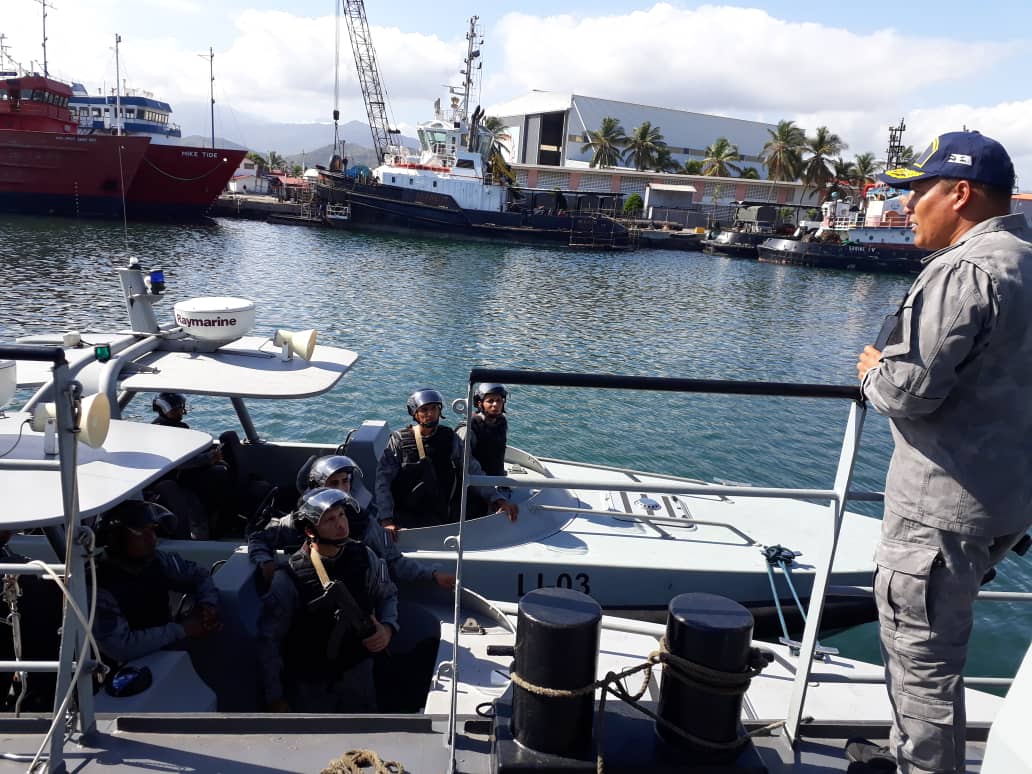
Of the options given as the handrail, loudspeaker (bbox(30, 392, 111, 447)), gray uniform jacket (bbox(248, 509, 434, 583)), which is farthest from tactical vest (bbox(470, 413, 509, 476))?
the handrail

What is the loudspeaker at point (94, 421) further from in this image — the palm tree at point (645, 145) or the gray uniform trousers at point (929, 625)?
the palm tree at point (645, 145)

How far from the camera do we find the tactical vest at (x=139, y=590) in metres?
3.44

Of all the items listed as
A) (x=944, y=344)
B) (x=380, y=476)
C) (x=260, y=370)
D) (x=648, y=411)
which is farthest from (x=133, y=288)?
(x=648, y=411)

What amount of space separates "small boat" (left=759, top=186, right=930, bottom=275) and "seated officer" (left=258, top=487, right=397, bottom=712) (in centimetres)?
4766

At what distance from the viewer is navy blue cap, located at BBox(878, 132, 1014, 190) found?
6.74ft

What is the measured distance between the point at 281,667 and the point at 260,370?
2.19 metres

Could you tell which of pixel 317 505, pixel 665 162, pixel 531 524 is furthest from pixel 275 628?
pixel 665 162

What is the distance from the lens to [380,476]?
5367 mm

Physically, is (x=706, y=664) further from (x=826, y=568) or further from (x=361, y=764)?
(x=361, y=764)

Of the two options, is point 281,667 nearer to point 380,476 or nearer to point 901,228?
point 380,476

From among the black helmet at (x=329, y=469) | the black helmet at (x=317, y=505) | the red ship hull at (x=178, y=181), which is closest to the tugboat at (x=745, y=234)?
the red ship hull at (x=178, y=181)

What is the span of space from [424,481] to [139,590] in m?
2.23

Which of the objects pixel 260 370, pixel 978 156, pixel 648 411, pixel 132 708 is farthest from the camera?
pixel 648 411

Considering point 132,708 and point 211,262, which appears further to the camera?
point 211,262
